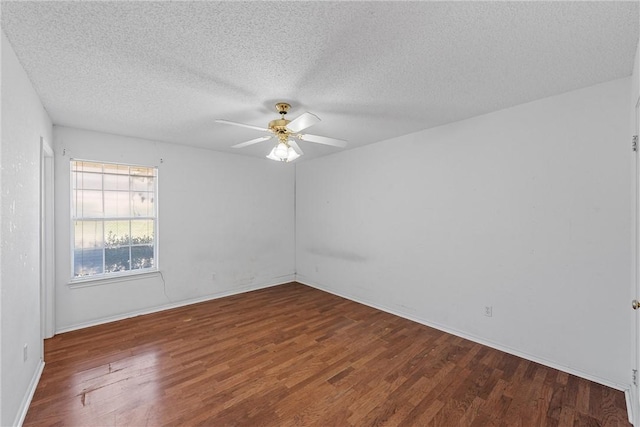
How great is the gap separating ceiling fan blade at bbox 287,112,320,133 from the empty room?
0.04 m

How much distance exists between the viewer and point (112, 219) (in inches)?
143

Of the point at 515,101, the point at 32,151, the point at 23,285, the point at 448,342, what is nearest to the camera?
the point at 23,285

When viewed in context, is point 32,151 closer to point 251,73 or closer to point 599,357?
point 251,73

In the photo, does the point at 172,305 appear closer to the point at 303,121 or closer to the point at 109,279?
the point at 109,279

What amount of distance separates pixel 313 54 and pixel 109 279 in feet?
12.6

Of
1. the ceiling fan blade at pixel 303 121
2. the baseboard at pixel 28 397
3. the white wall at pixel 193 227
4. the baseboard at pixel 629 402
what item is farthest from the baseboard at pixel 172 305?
the baseboard at pixel 629 402

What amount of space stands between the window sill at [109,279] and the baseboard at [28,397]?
1.12 metres

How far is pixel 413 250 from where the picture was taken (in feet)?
11.9

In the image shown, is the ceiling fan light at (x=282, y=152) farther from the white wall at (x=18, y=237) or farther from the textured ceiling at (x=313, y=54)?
the white wall at (x=18, y=237)

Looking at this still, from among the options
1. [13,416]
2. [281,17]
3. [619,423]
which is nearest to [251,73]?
[281,17]

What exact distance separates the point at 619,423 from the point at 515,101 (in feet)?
8.72

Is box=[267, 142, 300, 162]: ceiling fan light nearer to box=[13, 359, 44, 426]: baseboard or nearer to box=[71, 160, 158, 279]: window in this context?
box=[71, 160, 158, 279]: window

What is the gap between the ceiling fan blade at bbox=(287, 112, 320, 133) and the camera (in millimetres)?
2082

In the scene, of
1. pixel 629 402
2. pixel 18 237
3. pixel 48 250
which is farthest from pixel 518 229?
pixel 48 250
